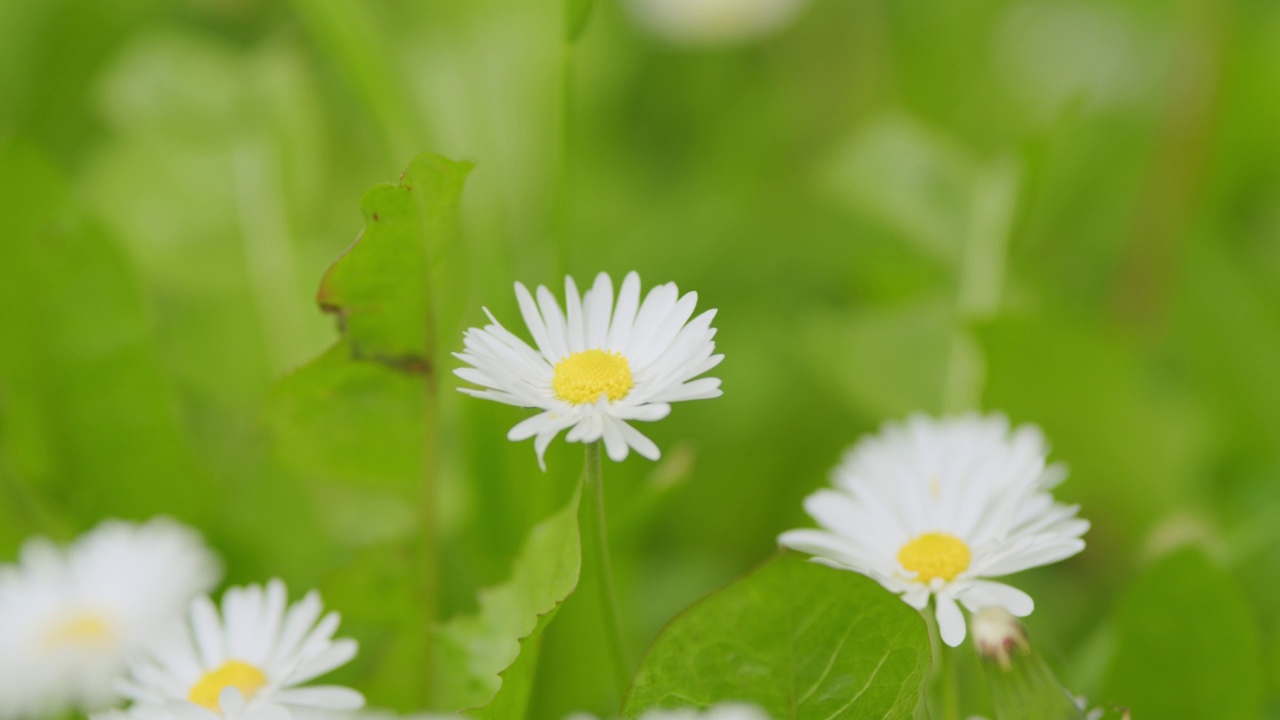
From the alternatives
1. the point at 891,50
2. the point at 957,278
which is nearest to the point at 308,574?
the point at 957,278

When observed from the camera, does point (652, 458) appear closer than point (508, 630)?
Yes

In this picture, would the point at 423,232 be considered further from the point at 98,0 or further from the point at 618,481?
the point at 98,0

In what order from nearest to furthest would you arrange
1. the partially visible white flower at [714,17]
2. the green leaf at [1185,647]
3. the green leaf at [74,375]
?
the green leaf at [1185,647]
the green leaf at [74,375]
the partially visible white flower at [714,17]

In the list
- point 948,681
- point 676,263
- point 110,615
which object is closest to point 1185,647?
point 948,681

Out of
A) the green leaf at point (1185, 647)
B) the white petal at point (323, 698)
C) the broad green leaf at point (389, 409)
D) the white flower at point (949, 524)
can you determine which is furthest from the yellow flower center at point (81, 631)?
the green leaf at point (1185, 647)

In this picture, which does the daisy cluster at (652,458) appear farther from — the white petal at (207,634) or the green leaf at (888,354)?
the green leaf at (888,354)

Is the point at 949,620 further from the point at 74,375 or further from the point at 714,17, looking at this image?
the point at 714,17
